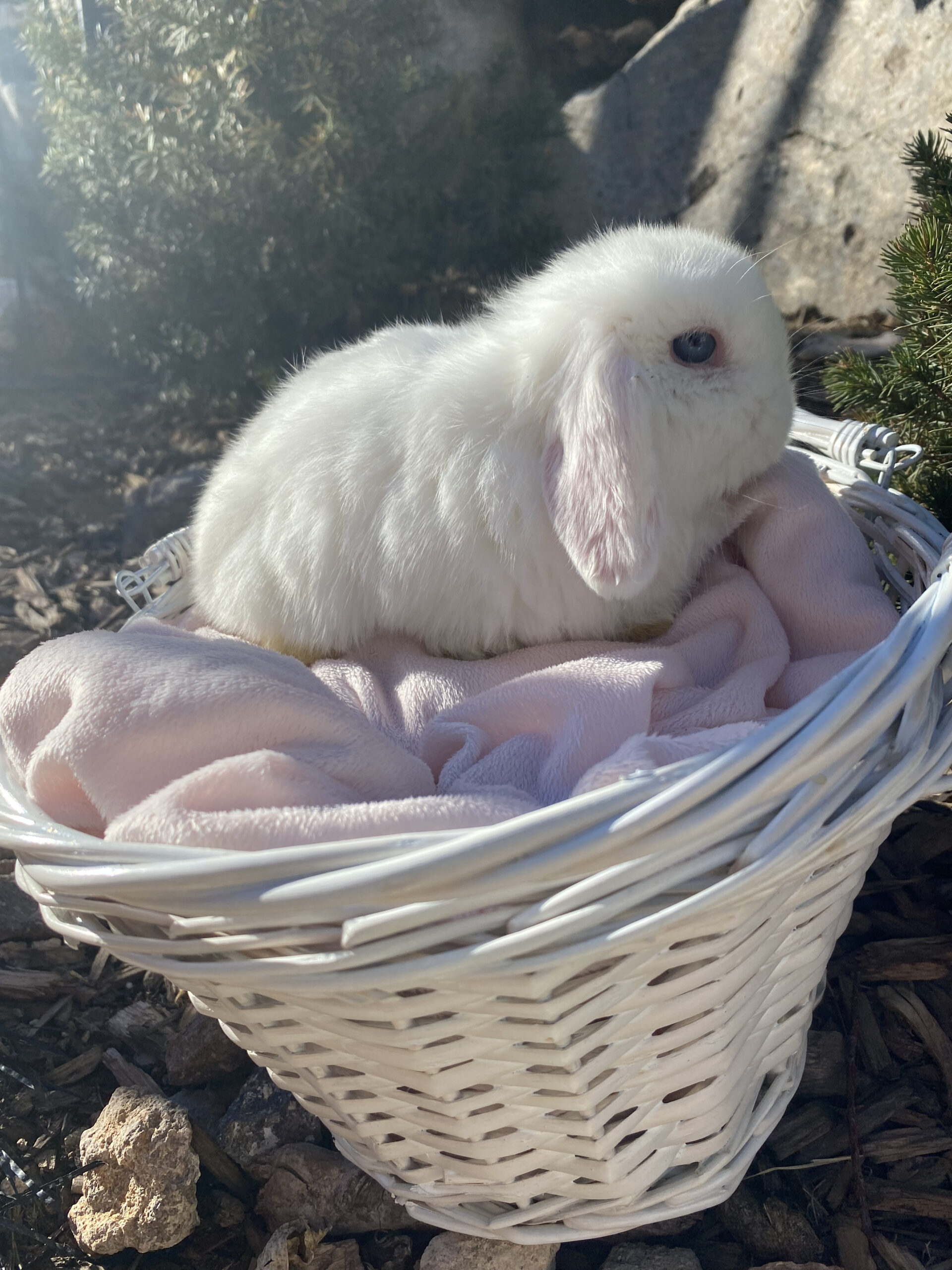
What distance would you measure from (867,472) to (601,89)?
173 centimetres

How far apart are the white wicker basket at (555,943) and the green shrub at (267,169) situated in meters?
1.68

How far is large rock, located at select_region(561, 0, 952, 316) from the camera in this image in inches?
77.7

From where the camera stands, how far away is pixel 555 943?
2.01ft

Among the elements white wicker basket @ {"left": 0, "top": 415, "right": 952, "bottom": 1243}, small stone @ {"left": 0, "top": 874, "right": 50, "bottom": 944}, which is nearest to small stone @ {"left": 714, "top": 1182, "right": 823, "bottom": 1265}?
white wicker basket @ {"left": 0, "top": 415, "right": 952, "bottom": 1243}

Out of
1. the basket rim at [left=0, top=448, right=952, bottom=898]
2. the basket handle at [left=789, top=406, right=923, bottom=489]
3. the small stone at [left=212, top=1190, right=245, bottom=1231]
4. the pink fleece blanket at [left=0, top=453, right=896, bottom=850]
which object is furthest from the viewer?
the basket handle at [left=789, top=406, right=923, bottom=489]

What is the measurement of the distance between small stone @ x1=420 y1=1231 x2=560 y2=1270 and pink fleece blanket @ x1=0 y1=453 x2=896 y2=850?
0.45m

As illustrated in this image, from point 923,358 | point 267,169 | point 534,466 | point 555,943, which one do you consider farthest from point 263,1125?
point 267,169

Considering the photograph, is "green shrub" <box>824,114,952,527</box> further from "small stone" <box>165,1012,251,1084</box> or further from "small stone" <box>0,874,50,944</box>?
"small stone" <box>0,874,50,944</box>

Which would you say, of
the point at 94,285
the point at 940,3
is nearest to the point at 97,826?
the point at 94,285

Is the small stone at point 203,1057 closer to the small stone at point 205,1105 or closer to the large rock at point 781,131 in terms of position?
the small stone at point 205,1105

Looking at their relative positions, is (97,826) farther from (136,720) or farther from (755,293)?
(755,293)

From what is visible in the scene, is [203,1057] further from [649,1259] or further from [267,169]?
[267,169]

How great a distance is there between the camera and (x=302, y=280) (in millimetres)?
2279

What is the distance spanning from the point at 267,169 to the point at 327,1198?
1.93 m
